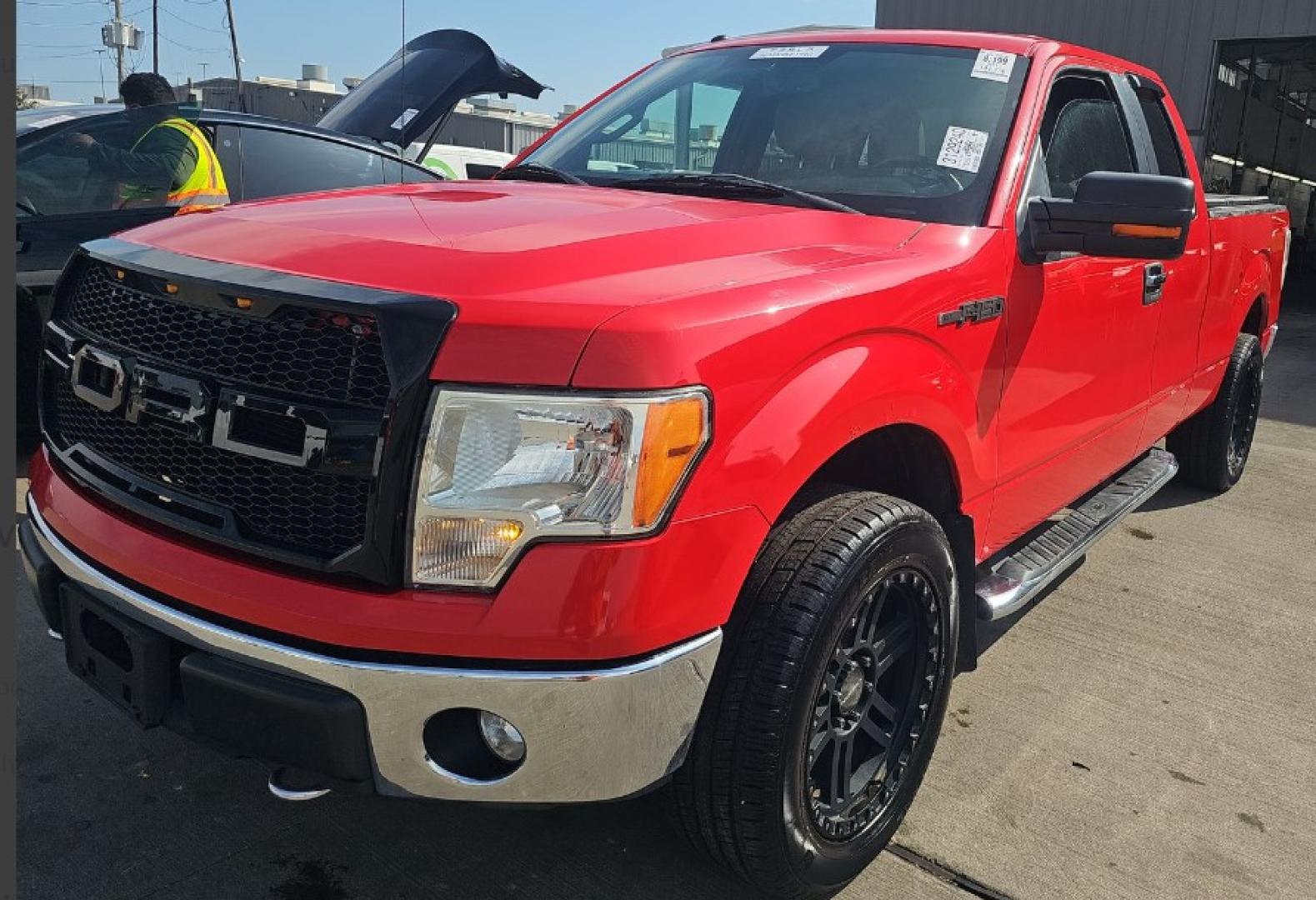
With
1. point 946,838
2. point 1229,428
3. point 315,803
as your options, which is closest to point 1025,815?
point 946,838

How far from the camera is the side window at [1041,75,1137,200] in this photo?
312 centimetres

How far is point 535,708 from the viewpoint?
1.71m

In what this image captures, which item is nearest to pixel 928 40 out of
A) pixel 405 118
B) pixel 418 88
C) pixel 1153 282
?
pixel 1153 282

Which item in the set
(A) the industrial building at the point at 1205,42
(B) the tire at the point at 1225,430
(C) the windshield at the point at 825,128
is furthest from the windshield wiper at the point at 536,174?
(A) the industrial building at the point at 1205,42

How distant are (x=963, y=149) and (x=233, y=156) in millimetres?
3820

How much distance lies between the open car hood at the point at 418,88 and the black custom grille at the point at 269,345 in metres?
4.87

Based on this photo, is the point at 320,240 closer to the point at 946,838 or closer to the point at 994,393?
the point at 994,393

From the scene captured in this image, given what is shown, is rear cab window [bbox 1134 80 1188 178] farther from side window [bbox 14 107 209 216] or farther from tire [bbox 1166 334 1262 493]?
side window [bbox 14 107 209 216]

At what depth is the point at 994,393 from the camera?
2.63 metres

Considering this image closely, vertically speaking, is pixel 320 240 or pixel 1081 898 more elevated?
pixel 320 240

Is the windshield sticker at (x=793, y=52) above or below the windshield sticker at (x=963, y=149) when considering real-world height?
above

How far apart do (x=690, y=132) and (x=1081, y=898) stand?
90.3 inches

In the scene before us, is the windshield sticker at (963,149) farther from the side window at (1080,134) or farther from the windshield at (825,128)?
the side window at (1080,134)

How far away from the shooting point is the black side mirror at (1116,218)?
2551 millimetres
